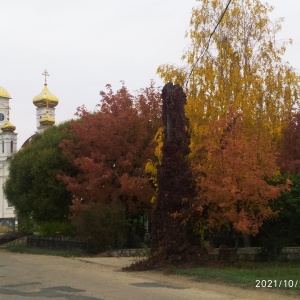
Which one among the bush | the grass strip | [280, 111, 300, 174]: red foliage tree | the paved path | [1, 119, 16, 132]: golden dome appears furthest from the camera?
[1, 119, 16, 132]: golden dome

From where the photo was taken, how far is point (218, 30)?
3225 centimetres

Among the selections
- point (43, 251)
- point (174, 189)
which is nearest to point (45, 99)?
point (43, 251)

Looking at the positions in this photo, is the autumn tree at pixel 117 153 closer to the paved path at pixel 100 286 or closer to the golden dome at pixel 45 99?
the paved path at pixel 100 286

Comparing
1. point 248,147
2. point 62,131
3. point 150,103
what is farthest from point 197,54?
point 248,147

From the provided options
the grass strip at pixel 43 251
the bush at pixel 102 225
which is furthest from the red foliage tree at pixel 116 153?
the grass strip at pixel 43 251

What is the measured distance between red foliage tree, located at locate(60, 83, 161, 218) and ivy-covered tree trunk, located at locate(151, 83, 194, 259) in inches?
274

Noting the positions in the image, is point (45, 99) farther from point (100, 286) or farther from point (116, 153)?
point (100, 286)

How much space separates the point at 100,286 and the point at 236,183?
21.8 feet

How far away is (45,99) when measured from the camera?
85188 mm

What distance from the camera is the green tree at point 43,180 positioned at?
33438mm

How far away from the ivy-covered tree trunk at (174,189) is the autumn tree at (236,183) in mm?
581

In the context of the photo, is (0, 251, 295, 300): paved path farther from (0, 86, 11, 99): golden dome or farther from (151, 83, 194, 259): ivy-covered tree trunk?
(0, 86, 11, 99): golden dome

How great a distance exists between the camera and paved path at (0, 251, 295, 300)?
1399cm

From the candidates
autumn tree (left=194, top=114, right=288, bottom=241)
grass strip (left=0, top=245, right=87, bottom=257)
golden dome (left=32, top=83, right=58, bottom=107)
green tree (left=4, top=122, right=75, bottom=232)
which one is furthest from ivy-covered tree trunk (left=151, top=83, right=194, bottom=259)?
golden dome (left=32, top=83, right=58, bottom=107)
